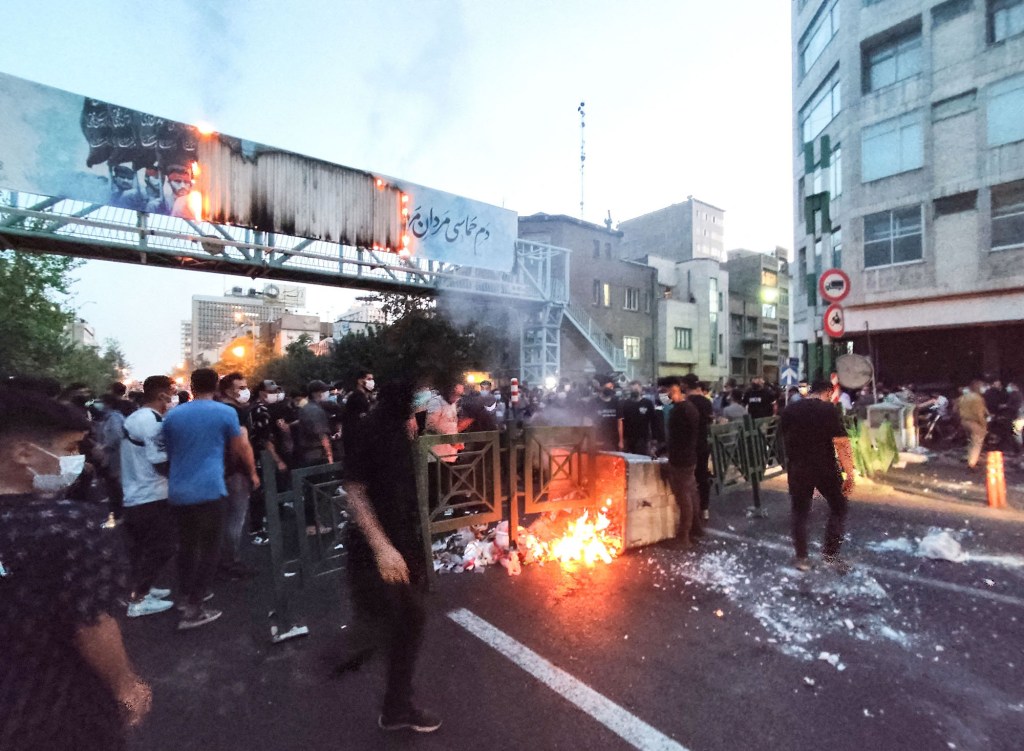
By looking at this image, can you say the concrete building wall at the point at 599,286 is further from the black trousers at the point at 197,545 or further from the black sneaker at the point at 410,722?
the black sneaker at the point at 410,722

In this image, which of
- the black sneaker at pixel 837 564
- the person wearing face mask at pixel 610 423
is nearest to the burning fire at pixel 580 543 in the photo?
the black sneaker at pixel 837 564

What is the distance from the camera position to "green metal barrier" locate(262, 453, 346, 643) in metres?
3.62

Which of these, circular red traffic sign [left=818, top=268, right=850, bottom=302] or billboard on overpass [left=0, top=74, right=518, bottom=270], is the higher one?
billboard on overpass [left=0, top=74, right=518, bottom=270]

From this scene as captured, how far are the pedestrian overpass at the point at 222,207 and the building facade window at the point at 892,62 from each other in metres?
13.4

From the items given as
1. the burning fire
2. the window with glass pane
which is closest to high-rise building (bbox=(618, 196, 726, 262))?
the window with glass pane

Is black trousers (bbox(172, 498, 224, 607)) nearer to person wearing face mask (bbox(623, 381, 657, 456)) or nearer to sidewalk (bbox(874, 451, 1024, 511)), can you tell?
person wearing face mask (bbox(623, 381, 657, 456))

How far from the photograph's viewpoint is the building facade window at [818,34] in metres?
Result: 20.6

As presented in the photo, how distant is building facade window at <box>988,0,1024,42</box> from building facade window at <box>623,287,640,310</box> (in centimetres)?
2104

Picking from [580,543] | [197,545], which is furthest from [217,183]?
[580,543]

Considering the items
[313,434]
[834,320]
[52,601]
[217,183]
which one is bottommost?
[313,434]

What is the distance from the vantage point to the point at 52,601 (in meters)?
1.21

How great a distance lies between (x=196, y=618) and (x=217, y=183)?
13107mm

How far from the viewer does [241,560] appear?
212 inches

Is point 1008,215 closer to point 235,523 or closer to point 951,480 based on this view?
point 951,480
